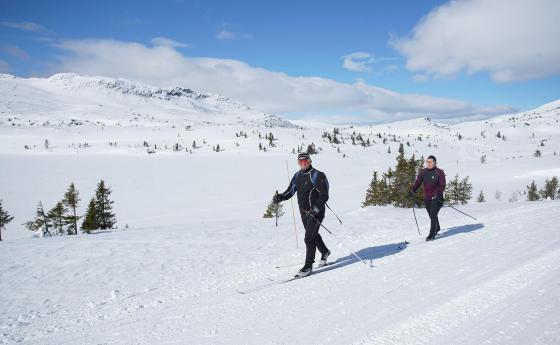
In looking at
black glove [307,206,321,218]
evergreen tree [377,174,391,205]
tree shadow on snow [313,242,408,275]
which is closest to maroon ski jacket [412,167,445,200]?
tree shadow on snow [313,242,408,275]

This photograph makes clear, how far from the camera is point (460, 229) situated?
1126 centimetres

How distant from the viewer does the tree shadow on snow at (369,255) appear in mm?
8055

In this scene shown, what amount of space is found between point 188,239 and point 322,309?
7.06 metres

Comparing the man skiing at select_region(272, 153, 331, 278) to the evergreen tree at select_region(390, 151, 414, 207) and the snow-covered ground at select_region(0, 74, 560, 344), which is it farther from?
the evergreen tree at select_region(390, 151, 414, 207)

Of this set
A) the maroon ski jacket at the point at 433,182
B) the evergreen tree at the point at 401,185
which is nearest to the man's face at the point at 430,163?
the maroon ski jacket at the point at 433,182

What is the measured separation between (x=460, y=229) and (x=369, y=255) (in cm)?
425

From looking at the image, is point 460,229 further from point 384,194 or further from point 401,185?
point 384,194

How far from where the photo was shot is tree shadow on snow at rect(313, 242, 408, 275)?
8.05 meters

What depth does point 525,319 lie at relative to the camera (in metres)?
4.45

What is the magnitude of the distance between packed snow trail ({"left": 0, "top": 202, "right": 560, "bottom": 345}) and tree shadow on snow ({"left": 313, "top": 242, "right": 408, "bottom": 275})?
3 cm

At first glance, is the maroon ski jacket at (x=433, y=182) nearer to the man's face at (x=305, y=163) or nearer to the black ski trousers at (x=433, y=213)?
the black ski trousers at (x=433, y=213)

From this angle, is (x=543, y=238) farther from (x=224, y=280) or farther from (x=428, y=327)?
(x=224, y=280)

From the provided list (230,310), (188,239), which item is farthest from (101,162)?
(230,310)

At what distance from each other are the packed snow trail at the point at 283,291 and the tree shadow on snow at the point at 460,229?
69 millimetres
